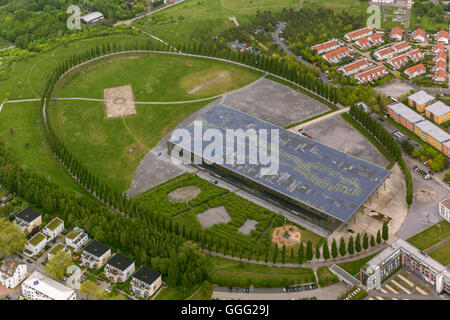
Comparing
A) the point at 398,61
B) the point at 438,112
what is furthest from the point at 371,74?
the point at 438,112

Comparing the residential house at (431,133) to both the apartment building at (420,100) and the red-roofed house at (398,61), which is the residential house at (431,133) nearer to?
the apartment building at (420,100)

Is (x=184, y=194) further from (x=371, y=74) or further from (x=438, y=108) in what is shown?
(x=371, y=74)

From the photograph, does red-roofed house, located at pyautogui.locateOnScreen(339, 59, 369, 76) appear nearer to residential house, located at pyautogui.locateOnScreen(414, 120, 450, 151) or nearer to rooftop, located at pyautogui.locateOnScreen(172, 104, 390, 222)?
residential house, located at pyautogui.locateOnScreen(414, 120, 450, 151)

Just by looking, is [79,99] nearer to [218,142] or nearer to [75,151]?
[75,151]

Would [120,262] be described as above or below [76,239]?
below

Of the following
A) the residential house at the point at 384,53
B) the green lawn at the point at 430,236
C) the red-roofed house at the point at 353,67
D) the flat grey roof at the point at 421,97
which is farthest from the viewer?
the residential house at the point at 384,53

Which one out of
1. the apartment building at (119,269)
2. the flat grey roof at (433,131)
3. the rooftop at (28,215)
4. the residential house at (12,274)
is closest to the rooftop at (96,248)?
the apartment building at (119,269)

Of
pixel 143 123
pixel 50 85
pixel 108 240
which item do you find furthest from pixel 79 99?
pixel 108 240
